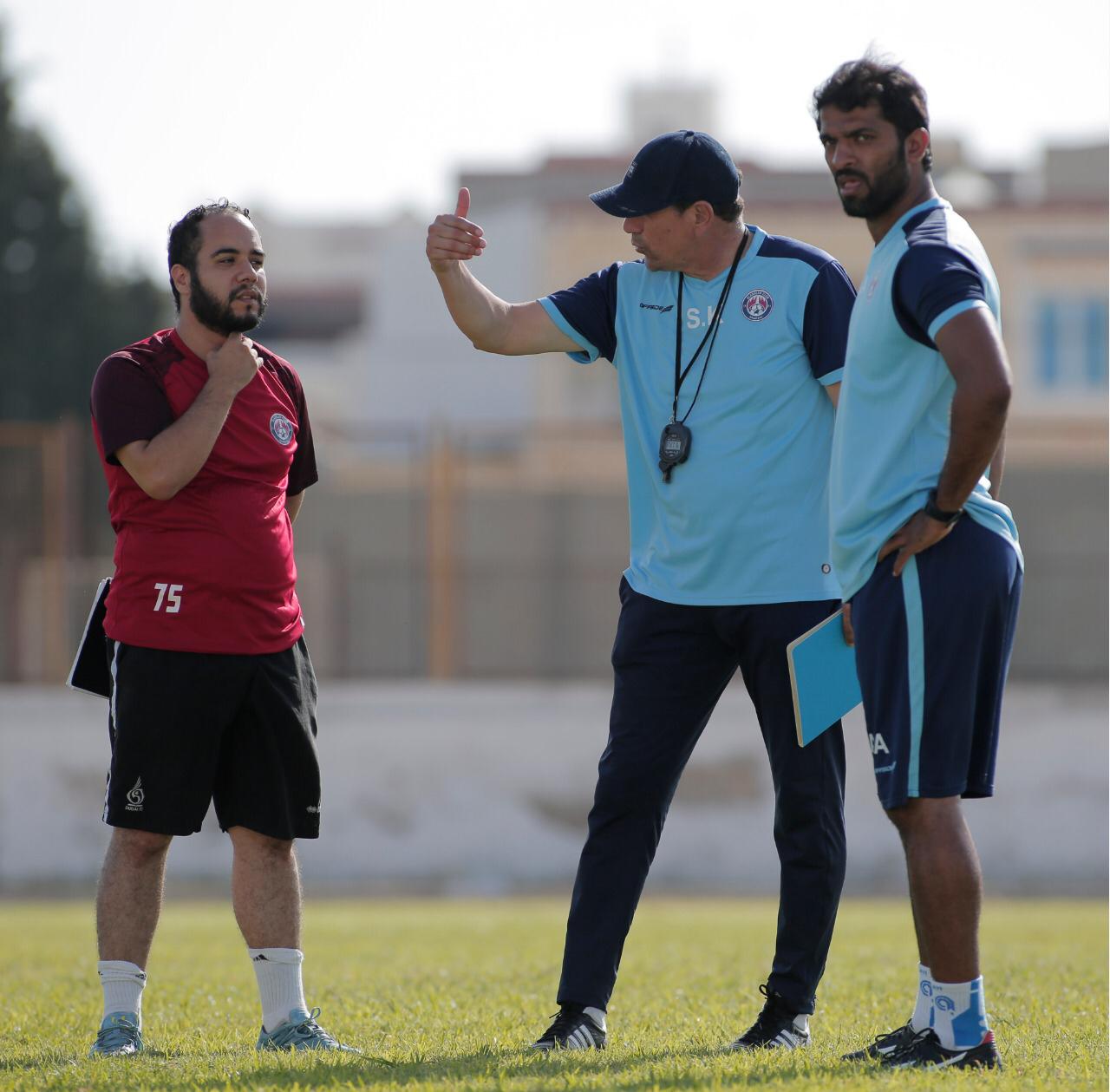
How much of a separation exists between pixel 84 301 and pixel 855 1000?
28.4 metres

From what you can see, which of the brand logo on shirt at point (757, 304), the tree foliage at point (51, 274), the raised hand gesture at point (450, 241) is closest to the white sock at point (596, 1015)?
the brand logo on shirt at point (757, 304)

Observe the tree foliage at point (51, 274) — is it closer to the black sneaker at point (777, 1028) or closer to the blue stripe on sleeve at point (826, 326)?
the blue stripe on sleeve at point (826, 326)

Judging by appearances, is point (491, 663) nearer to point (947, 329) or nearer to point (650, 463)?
point (650, 463)

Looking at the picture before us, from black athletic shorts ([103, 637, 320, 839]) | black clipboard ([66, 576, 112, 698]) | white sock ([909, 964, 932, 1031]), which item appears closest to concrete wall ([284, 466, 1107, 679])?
black clipboard ([66, 576, 112, 698])

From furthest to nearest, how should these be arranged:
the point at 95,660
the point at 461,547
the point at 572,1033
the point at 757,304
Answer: the point at 461,547, the point at 95,660, the point at 757,304, the point at 572,1033

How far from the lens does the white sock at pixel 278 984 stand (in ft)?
15.5

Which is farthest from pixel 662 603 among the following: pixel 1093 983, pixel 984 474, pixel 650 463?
pixel 1093 983

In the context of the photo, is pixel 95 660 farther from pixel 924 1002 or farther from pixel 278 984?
pixel 924 1002

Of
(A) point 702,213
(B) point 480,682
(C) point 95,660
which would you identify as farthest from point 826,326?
(B) point 480,682

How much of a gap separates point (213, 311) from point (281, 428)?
366 mm

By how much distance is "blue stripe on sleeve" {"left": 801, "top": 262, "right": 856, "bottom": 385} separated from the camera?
475 centimetres

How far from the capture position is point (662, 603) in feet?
15.9

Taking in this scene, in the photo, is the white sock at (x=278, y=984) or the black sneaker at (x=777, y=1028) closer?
the black sneaker at (x=777, y=1028)

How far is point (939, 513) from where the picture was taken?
4008mm
